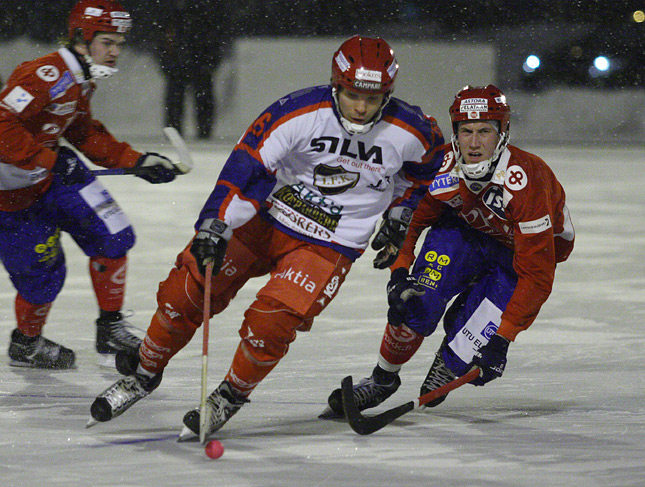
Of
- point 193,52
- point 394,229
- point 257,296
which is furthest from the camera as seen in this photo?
point 193,52

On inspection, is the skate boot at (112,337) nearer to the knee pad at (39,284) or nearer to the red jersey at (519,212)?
the knee pad at (39,284)

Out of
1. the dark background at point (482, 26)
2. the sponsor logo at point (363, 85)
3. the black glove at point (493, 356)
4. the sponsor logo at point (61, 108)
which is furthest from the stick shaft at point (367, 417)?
the dark background at point (482, 26)

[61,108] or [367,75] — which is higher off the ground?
[367,75]

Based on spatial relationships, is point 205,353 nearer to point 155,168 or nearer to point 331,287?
point 331,287

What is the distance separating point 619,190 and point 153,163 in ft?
18.5

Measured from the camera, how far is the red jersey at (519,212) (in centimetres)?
320

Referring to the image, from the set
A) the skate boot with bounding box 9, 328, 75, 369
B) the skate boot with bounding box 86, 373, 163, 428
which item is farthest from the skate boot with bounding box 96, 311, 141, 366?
the skate boot with bounding box 86, 373, 163, 428

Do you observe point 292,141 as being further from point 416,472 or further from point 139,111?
point 139,111

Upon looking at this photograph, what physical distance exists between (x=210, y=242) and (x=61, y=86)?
1.35 m

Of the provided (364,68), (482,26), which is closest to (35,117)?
(364,68)

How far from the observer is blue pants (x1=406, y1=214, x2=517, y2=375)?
137 inches

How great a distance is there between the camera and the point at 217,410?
118 inches

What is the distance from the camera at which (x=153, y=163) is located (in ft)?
14.0

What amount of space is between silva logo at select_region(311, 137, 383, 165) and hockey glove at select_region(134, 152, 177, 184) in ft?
4.44
